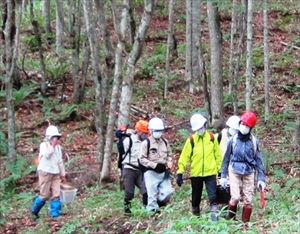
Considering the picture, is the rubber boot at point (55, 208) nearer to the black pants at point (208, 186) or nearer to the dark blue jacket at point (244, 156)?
the black pants at point (208, 186)

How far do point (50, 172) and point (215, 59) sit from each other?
6291 millimetres

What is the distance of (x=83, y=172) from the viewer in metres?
15.4

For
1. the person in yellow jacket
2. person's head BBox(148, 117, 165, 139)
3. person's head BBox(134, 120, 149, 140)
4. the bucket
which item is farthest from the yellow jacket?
the bucket

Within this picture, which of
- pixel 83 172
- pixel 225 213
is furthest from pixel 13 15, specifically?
pixel 225 213

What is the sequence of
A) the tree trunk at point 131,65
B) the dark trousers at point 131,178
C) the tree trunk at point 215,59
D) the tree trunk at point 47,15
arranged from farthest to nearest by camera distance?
1. the tree trunk at point 47,15
2. the tree trunk at point 215,59
3. the tree trunk at point 131,65
4. the dark trousers at point 131,178

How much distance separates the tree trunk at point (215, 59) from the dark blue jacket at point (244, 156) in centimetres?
708

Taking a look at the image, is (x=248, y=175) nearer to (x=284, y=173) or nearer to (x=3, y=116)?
(x=284, y=173)

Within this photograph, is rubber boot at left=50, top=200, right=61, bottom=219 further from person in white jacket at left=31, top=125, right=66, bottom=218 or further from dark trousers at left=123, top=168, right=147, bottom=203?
dark trousers at left=123, top=168, right=147, bottom=203

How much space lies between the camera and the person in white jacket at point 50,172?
38.9ft

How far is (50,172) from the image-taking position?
39.1 ft

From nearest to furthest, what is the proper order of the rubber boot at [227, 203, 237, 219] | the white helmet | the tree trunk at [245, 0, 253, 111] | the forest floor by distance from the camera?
the rubber boot at [227, 203, 237, 219]
the white helmet
the forest floor
the tree trunk at [245, 0, 253, 111]

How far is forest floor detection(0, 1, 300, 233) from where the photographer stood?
9828mm

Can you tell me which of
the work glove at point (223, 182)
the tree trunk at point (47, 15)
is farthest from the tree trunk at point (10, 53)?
the tree trunk at point (47, 15)

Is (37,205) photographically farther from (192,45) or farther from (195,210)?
(192,45)
